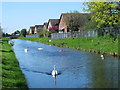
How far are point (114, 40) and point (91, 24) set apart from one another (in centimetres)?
1507

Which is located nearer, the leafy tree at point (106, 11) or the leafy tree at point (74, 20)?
the leafy tree at point (106, 11)

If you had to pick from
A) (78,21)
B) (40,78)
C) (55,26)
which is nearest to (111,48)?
(40,78)

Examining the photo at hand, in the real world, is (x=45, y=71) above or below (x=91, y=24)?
below

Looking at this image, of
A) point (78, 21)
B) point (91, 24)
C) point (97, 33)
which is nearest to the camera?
point (97, 33)

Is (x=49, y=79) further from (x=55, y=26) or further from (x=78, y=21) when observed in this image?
(x=55, y=26)

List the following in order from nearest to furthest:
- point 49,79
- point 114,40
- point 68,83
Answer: point 68,83, point 49,79, point 114,40

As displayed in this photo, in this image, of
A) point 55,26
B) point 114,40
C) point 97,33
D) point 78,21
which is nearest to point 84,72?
point 114,40

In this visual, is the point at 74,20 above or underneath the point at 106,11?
above

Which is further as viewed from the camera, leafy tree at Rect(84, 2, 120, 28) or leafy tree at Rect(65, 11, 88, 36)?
leafy tree at Rect(65, 11, 88, 36)

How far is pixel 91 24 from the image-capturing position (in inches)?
1855

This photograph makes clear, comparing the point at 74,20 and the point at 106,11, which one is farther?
the point at 74,20

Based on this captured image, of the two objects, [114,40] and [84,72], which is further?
[114,40]

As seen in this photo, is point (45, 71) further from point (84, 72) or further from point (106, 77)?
point (106, 77)

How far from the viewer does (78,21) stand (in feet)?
220
